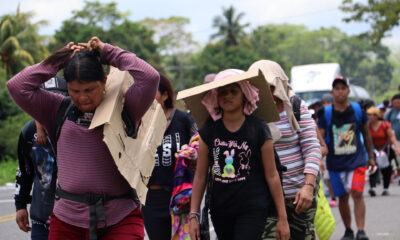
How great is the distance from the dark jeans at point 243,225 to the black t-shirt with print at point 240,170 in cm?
4

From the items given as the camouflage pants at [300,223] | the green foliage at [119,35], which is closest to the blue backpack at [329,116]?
the camouflage pants at [300,223]

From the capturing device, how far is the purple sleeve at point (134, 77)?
11.4ft

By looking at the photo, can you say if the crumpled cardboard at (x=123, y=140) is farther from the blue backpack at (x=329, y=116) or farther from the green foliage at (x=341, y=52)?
the green foliage at (x=341, y=52)

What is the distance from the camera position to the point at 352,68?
359 ft

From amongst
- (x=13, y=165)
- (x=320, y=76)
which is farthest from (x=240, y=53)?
(x=13, y=165)

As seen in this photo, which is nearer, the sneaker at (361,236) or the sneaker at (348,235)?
the sneaker at (361,236)

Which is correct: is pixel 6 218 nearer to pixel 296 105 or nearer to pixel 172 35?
pixel 296 105

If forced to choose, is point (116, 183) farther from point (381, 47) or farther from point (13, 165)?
point (381, 47)

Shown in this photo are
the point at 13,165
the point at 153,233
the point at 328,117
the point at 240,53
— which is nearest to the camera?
the point at 153,233

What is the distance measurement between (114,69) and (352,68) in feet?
360

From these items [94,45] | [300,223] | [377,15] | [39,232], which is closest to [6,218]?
[39,232]

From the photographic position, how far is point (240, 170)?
394 cm

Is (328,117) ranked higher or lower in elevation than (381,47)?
higher

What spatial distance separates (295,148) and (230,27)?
66192 mm
